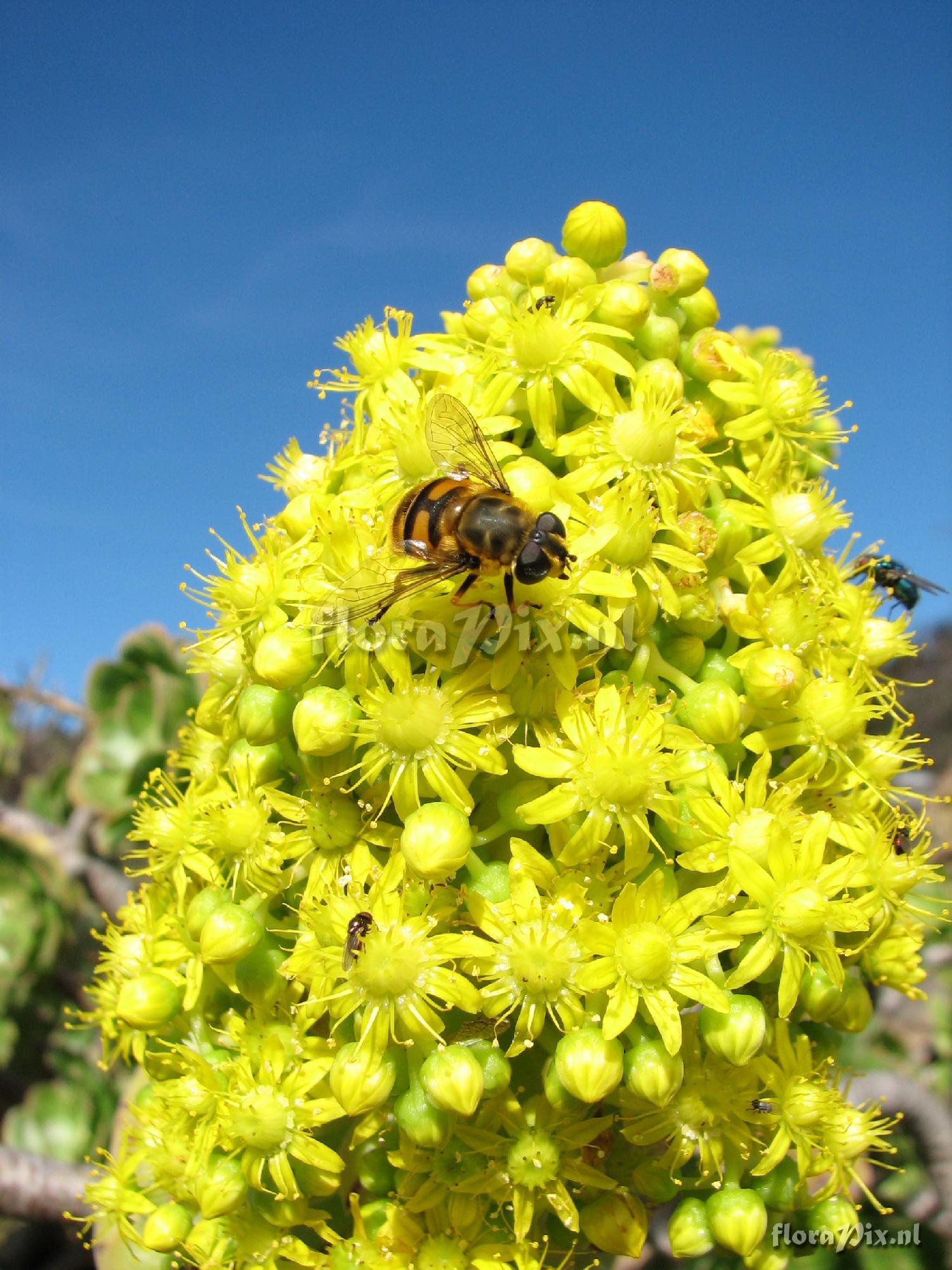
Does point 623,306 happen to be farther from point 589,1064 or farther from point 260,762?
point 589,1064

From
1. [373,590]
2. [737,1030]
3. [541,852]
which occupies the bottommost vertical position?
[737,1030]

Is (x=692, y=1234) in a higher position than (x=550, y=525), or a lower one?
lower

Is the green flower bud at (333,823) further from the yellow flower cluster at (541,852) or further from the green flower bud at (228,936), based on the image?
the green flower bud at (228,936)

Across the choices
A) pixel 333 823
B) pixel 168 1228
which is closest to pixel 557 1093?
pixel 333 823

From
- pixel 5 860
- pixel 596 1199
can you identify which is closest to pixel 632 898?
→ pixel 596 1199

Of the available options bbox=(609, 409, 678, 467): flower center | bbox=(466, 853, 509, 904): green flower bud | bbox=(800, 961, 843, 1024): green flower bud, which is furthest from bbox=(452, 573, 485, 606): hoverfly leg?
bbox=(800, 961, 843, 1024): green flower bud
